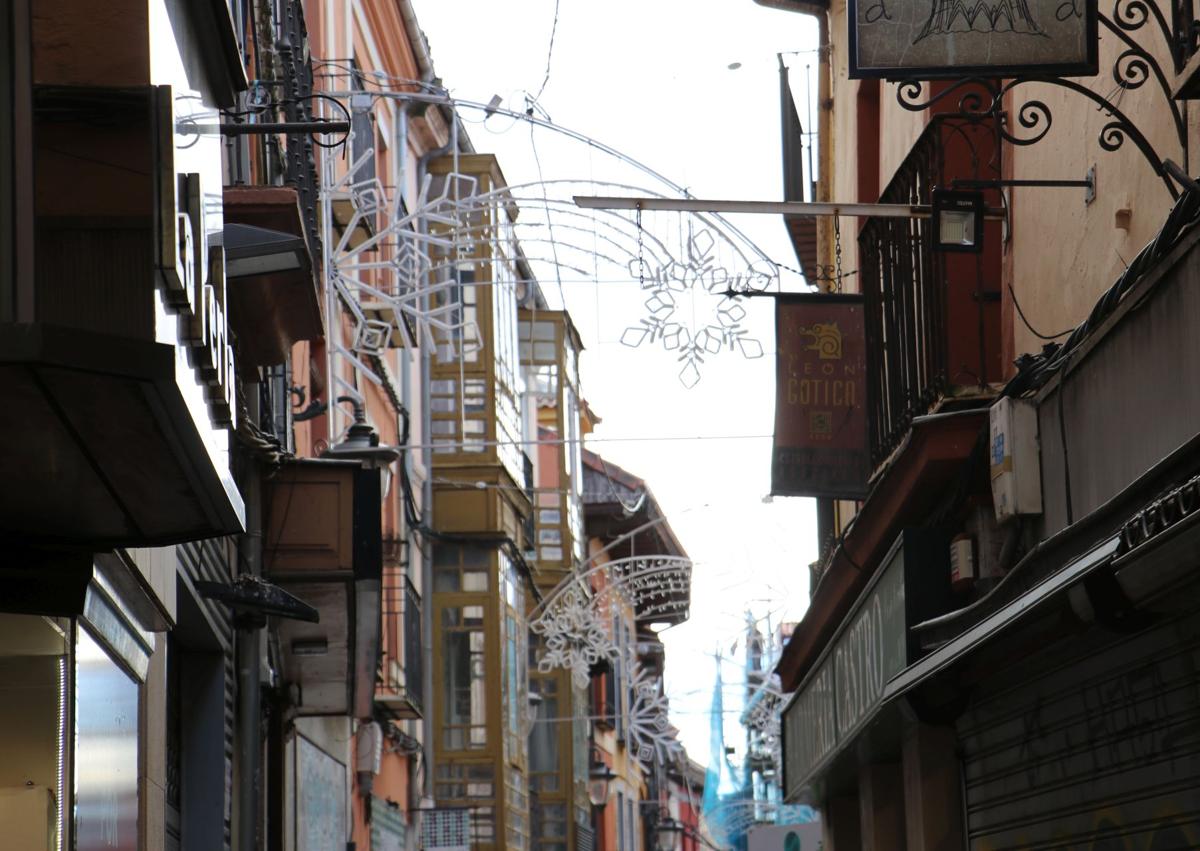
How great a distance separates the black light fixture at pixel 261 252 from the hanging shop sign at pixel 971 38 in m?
2.99

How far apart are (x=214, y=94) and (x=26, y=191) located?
1.58m

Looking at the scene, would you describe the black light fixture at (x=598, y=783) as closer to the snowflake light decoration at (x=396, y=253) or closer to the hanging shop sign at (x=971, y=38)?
the snowflake light decoration at (x=396, y=253)

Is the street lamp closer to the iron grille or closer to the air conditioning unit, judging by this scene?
the air conditioning unit

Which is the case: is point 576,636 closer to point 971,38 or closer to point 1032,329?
point 1032,329

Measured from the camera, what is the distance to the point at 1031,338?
34.2ft

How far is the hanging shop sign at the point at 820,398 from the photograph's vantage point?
41.4 ft

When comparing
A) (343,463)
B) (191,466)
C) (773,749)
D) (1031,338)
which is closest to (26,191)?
(191,466)

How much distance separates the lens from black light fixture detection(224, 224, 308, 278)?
378 inches

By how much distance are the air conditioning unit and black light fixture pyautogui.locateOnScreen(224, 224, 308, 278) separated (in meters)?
3.28

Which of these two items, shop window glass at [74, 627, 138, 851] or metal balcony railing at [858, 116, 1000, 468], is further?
metal balcony railing at [858, 116, 1000, 468]

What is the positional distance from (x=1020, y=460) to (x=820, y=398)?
4.03 m

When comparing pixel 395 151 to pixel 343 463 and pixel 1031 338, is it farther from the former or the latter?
pixel 1031 338

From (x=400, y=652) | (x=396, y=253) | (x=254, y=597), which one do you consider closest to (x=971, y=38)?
(x=254, y=597)

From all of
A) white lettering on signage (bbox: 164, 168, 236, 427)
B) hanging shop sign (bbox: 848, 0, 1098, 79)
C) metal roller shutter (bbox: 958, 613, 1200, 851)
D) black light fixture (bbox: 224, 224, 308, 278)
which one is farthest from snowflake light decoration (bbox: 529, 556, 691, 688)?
white lettering on signage (bbox: 164, 168, 236, 427)
